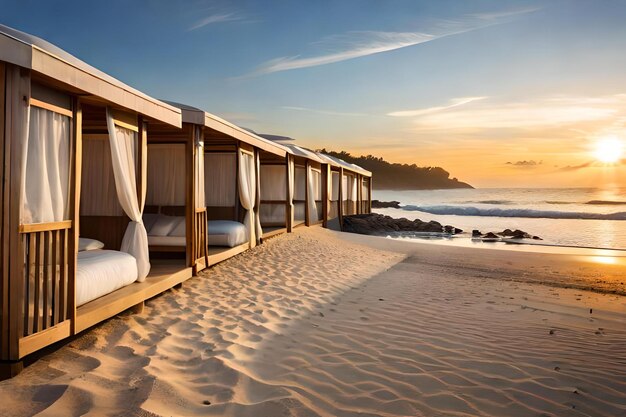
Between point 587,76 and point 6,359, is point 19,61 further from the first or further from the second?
point 587,76

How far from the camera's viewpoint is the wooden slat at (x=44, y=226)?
3.74 metres

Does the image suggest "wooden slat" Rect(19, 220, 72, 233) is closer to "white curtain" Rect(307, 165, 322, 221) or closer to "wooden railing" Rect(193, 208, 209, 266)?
"wooden railing" Rect(193, 208, 209, 266)

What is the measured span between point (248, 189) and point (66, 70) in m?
6.78

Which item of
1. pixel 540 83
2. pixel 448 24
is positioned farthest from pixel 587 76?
pixel 448 24

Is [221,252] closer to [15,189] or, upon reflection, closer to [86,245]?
[86,245]

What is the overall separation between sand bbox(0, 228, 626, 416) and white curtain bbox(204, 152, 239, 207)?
3625 millimetres

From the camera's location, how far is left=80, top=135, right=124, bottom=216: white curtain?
309 inches

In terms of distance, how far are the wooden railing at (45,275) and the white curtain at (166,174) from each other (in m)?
5.71

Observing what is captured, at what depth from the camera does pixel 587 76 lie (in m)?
15.9

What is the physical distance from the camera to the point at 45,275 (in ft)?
13.4

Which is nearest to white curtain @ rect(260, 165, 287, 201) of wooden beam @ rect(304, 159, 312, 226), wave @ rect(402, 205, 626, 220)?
wooden beam @ rect(304, 159, 312, 226)

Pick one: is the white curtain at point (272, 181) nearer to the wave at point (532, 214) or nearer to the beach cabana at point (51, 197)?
the beach cabana at point (51, 197)

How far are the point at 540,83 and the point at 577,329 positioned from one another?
14141mm

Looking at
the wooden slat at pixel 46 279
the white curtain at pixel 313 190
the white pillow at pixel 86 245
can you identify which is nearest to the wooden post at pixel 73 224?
the wooden slat at pixel 46 279
